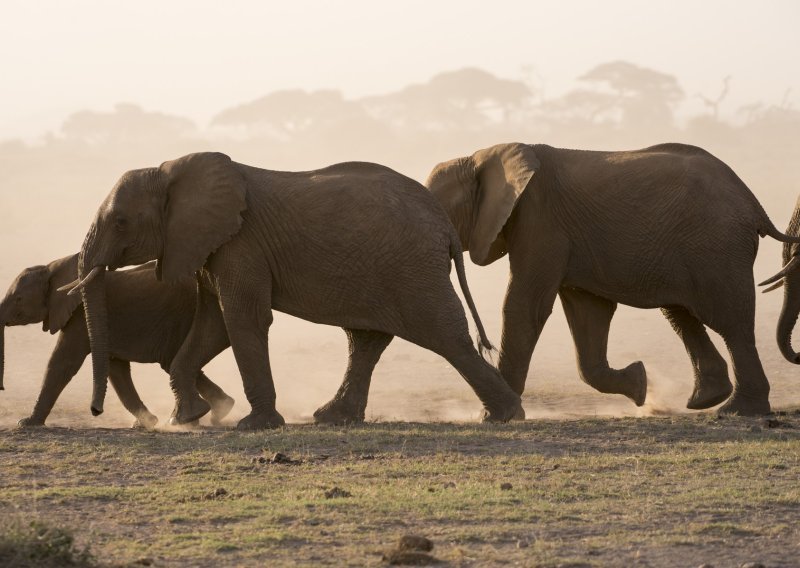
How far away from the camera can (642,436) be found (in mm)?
11703

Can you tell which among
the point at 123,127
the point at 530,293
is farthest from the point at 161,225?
the point at 123,127

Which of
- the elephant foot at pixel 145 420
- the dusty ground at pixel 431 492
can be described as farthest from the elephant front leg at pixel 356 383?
the elephant foot at pixel 145 420

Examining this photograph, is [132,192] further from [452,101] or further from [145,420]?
[452,101]

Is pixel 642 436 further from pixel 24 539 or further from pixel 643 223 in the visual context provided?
pixel 24 539

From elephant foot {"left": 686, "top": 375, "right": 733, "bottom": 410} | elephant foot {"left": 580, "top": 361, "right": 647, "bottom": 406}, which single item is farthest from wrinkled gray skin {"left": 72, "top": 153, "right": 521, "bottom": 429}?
elephant foot {"left": 686, "top": 375, "right": 733, "bottom": 410}

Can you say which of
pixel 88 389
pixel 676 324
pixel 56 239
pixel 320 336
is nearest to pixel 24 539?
pixel 676 324

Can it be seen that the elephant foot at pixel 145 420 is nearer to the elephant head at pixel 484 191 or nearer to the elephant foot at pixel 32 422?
the elephant foot at pixel 32 422

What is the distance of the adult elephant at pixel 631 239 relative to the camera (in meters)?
13.3

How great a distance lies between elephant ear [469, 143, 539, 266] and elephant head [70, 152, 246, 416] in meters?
2.01

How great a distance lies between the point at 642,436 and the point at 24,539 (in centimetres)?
521

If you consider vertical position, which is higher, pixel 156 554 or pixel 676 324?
pixel 676 324

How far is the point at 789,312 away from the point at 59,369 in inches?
228

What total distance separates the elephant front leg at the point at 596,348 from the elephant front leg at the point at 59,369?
3981 mm

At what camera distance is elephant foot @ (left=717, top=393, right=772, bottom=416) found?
13367 millimetres
